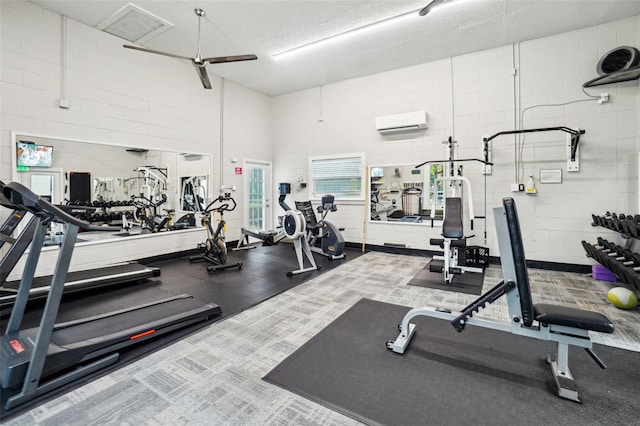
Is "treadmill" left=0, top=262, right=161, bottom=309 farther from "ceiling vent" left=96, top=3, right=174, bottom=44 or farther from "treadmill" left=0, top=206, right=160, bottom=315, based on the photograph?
"ceiling vent" left=96, top=3, right=174, bottom=44

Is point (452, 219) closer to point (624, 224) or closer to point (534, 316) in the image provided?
point (624, 224)

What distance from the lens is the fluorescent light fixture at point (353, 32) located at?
4.25m

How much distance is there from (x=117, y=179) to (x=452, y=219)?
5.41 metres

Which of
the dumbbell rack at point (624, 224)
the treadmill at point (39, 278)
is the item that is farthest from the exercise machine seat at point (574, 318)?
the treadmill at point (39, 278)

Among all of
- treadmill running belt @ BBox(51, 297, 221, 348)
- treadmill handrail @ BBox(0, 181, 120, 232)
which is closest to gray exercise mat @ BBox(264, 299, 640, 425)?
treadmill running belt @ BBox(51, 297, 221, 348)

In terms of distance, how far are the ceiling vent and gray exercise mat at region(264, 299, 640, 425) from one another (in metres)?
4.83

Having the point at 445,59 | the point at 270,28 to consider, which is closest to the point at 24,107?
the point at 270,28

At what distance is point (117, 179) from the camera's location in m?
4.92

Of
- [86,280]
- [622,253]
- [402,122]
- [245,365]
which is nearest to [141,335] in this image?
[245,365]

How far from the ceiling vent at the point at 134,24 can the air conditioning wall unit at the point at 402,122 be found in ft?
13.1

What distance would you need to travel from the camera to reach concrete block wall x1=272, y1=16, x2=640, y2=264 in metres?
4.44

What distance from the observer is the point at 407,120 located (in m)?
5.81

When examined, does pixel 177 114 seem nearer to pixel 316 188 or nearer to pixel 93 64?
pixel 93 64

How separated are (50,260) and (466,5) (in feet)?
21.8
